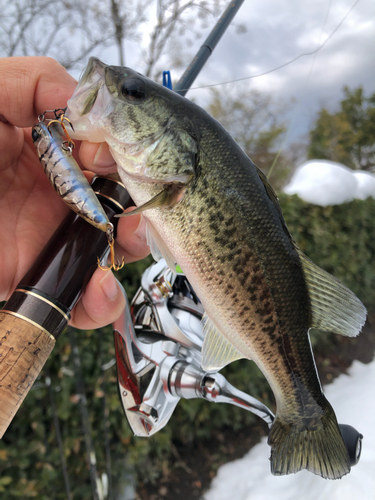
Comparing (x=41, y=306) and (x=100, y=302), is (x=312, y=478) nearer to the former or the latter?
(x=100, y=302)

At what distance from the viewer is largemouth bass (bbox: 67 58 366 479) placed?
884 mm

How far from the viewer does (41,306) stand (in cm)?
85

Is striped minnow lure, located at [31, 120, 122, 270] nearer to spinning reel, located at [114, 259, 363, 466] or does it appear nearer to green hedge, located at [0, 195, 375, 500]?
spinning reel, located at [114, 259, 363, 466]

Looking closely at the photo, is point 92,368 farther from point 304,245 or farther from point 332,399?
point 304,245

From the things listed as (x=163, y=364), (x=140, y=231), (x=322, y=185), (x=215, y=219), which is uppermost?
(x=215, y=219)

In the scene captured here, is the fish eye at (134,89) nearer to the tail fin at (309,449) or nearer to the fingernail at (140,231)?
the fingernail at (140,231)

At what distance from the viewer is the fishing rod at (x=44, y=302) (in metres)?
0.82

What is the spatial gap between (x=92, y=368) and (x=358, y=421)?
2389 millimetres

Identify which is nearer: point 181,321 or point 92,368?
point 181,321

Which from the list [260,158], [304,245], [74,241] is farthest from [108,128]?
[260,158]

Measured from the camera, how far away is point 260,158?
15.3 meters

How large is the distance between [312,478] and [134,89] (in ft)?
10.0

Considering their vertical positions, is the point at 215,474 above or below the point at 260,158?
above

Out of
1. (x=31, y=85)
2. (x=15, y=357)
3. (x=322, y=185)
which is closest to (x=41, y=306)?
(x=15, y=357)
